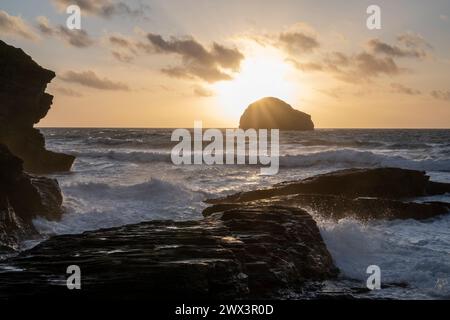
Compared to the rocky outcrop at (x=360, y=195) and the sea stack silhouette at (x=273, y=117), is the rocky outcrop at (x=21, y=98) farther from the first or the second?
the sea stack silhouette at (x=273, y=117)

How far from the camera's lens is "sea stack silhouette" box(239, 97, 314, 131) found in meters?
145

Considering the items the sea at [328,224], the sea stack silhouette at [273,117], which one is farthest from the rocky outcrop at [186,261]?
the sea stack silhouette at [273,117]

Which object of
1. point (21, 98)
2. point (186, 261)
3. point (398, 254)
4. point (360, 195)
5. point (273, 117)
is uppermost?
point (273, 117)

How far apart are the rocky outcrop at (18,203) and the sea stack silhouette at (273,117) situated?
133m

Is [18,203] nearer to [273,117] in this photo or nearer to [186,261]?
[186,261]

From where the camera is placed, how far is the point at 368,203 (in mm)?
14508

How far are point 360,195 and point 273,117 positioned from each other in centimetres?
13253

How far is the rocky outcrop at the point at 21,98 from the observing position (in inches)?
811

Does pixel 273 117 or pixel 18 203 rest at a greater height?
pixel 273 117

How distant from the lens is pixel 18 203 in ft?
42.3

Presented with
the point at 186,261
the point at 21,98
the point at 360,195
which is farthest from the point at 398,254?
the point at 21,98

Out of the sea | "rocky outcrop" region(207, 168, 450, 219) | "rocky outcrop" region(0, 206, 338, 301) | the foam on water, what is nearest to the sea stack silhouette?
the sea

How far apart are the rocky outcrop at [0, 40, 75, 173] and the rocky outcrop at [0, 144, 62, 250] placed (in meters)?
7.72
